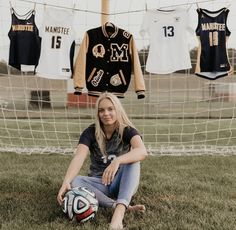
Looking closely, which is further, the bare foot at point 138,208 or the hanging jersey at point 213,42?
the hanging jersey at point 213,42

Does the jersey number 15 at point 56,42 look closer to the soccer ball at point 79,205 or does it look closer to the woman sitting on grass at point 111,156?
the woman sitting on grass at point 111,156

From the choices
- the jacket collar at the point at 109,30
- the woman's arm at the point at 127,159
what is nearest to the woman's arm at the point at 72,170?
the woman's arm at the point at 127,159

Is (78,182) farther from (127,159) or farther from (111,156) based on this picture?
(127,159)

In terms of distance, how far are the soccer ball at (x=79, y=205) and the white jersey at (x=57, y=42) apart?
2.10 m

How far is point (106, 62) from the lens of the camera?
16.1 ft

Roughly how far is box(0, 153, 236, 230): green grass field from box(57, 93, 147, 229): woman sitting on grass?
0.17 m

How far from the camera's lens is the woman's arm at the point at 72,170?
10.9 ft

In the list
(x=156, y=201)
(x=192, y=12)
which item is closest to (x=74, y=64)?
(x=192, y=12)

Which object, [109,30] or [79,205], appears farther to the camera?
[109,30]

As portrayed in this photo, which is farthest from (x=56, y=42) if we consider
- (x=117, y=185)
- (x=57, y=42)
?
(x=117, y=185)

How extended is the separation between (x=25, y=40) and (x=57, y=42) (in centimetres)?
36

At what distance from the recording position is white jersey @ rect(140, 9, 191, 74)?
5.20 metres

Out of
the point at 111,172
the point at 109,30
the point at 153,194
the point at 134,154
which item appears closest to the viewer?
the point at 111,172

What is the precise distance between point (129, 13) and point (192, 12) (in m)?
0.74
